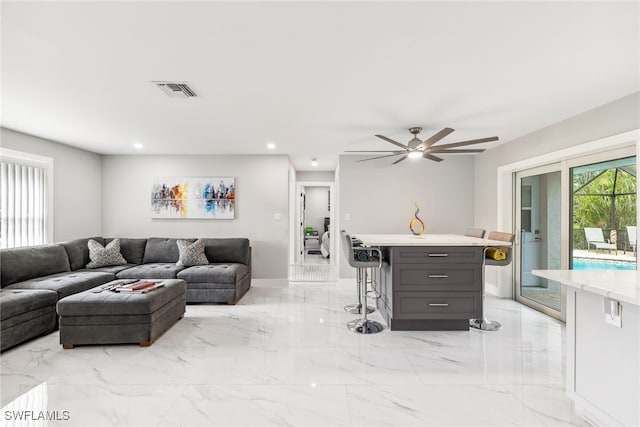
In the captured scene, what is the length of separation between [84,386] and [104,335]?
71 centimetres

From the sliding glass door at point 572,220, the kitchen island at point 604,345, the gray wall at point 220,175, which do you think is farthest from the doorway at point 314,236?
the kitchen island at point 604,345

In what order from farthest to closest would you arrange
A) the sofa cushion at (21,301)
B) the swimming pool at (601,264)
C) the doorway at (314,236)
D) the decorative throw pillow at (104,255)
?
the doorway at (314,236), the decorative throw pillow at (104,255), the swimming pool at (601,264), the sofa cushion at (21,301)

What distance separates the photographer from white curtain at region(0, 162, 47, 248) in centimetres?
397

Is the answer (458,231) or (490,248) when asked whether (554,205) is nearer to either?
(490,248)

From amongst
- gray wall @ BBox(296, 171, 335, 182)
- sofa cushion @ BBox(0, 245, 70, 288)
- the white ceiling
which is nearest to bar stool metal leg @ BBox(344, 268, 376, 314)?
the white ceiling

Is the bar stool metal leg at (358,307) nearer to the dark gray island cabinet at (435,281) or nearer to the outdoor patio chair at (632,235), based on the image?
the dark gray island cabinet at (435,281)

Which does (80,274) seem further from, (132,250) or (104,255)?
(132,250)

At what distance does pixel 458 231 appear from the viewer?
5.65 metres

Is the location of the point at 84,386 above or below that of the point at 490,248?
below

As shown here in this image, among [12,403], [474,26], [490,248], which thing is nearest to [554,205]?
[490,248]

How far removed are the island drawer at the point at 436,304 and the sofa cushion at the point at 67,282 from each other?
3505 mm

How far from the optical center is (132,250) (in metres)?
5.03

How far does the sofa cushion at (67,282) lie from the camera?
3361 mm

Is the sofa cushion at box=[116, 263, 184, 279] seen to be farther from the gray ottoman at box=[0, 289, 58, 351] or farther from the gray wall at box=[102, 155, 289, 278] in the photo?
the gray wall at box=[102, 155, 289, 278]
